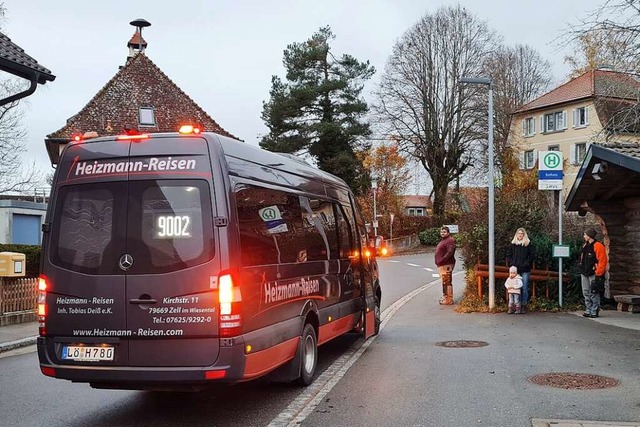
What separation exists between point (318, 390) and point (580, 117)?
5740cm

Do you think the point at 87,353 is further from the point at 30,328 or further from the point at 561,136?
A: the point at 561,136

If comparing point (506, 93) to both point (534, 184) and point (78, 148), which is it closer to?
point (534, 184)

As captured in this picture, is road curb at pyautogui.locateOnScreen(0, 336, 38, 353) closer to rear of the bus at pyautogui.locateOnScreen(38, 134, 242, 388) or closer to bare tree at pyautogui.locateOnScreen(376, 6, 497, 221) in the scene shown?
rear of the bus at pyautogui.locateOnScreen(38, 134, 242, 388)

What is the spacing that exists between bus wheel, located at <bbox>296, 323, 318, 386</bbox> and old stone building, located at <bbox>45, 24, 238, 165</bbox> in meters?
25.1

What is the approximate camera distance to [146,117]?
34.2 meters

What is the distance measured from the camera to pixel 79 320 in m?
6.63

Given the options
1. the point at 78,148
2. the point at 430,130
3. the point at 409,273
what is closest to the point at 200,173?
the point at 78,148

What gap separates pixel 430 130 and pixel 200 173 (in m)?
46.5

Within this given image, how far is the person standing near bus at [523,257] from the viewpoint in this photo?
15.1 meters

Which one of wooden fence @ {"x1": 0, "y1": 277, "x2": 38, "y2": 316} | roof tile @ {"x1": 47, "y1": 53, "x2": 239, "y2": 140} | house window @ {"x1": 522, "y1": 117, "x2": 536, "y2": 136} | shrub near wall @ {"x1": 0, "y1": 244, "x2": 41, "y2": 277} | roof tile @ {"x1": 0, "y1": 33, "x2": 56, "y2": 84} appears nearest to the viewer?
roof tile @ {"x1": 0, "y1": 33, "x2": 56, "y2": 84}

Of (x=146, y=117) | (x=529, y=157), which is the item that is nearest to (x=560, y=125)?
(x=529, y=157)

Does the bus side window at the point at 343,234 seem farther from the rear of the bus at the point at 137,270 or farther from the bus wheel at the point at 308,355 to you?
the rear of the bus at the point at 137,270

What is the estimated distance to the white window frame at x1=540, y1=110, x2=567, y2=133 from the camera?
6175 cm

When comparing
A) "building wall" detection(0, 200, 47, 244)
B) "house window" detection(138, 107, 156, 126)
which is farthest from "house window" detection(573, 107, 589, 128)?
"building wall" detection(0, 200, 47, 244)
